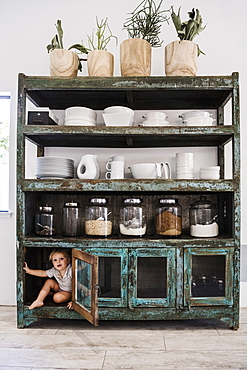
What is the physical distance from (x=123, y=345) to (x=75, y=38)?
2.34 meters

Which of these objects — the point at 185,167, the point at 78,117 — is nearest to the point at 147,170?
the point at 185,167

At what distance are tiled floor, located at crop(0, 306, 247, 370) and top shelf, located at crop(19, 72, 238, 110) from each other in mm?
1620

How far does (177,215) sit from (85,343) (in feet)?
3.38

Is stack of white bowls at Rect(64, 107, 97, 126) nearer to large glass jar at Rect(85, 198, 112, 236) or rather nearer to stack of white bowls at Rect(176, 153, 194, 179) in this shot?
large glass jar at Rect(85, 198, 112, 236)

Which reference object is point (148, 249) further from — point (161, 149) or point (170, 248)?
point (161, 149)

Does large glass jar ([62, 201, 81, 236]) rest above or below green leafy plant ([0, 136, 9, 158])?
below

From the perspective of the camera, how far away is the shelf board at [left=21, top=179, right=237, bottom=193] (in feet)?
6.68

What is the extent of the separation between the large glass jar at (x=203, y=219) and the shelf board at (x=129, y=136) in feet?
1.52

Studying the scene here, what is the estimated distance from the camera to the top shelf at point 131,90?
2051mm

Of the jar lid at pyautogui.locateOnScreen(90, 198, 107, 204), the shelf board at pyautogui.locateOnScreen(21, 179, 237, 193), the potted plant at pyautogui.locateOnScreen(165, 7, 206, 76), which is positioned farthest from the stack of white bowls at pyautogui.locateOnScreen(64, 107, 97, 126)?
the potted plant at pyautogui.locateOnScreen(165, 7, 206, 76)

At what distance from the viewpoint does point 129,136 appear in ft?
7.01

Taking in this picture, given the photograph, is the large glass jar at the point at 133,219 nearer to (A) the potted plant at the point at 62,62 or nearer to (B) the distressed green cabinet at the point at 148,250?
(B) the distressed green cabinet at the point at 148,250

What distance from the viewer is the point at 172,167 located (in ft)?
8.20

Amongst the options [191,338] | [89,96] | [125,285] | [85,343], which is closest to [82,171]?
[89,96]
